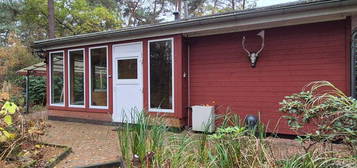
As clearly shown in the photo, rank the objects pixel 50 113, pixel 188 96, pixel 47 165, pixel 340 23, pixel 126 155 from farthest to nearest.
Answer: pixel 50 113, pixel 188 96, pixel 340 23, pixel 47 165, pixel 126 155

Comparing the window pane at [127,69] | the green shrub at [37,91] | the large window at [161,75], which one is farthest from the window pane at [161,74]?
the green shrub at [37,91]

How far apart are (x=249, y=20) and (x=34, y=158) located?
3.97 metres

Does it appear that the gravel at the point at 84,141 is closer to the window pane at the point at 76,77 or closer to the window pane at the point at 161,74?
the window pane at the point at 76,77

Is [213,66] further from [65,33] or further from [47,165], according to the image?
[65,33]

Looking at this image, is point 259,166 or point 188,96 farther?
point 188,96

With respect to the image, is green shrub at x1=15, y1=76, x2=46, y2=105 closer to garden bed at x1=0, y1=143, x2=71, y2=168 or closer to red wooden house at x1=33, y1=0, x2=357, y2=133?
red wooden house at x1=33, y1=0, x2=357, y2=133

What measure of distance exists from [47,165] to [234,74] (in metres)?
Result: 3.70

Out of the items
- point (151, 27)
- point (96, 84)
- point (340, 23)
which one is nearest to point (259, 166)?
point (340, 23)

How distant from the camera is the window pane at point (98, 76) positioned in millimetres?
6215

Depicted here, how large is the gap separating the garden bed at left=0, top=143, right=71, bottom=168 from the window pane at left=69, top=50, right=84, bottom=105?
307 centimetres

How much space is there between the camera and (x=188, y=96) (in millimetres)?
5492

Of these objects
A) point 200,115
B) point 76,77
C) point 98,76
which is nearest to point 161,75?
point 200,115

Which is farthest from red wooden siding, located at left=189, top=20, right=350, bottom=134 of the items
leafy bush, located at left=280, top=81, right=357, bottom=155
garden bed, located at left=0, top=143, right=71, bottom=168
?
garden bed, located at left=0, top=143, right=71, bottom=168

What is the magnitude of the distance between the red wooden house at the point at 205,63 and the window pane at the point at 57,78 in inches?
1.2
